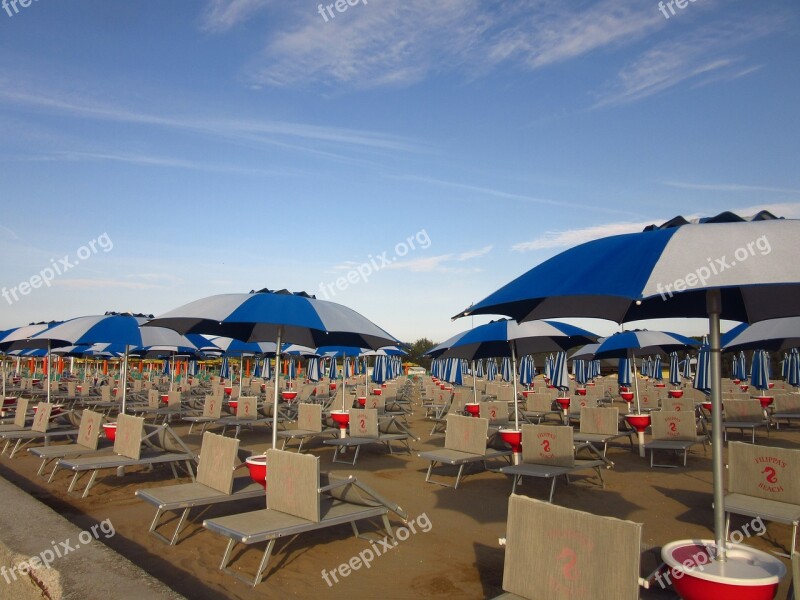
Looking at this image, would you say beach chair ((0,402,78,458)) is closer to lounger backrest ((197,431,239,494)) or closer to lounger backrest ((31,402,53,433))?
lounger backrest ((31,402,53,433))

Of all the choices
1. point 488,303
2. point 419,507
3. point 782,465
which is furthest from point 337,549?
point 782,465

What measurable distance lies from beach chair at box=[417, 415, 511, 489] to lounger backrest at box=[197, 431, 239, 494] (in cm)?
253

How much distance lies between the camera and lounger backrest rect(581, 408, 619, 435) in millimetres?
8820

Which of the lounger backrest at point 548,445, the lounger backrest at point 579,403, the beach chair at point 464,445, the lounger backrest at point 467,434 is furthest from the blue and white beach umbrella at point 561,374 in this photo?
the lounger backrest at point 548,445

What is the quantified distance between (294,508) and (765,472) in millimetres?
3988

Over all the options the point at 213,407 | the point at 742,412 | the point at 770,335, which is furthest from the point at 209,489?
the point at 742,412

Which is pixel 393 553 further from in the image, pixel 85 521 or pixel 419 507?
pixel 85 521

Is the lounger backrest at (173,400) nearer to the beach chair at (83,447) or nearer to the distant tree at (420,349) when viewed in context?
the beach chair at (83,447)

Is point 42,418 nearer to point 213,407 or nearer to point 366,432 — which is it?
point 213,407

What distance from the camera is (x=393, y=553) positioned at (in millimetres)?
4820

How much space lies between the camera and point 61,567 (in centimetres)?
393

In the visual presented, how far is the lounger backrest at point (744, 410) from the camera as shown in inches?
410

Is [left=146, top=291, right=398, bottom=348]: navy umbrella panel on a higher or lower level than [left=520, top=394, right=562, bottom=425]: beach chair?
higher

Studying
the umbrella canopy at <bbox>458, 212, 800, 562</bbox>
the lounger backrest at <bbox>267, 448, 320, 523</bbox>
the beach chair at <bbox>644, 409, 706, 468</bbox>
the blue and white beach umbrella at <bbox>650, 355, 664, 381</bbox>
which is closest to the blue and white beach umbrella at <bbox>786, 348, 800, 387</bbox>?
the blue and white beach umbrella at <bbox>650, 355, 664, 381</bbox>
